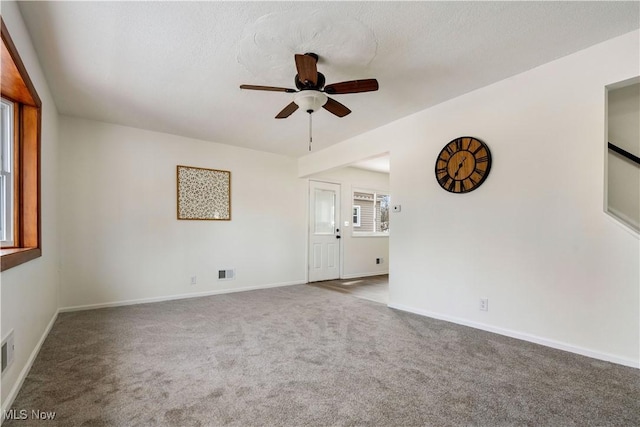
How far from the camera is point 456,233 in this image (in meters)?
3.26

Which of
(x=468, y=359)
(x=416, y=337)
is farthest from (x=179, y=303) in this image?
(x=468, y=359)

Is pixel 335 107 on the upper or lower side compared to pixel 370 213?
upper

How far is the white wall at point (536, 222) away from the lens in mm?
2307

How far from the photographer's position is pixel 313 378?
207 centimetres

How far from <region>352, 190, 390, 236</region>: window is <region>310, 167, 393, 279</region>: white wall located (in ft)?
0.43

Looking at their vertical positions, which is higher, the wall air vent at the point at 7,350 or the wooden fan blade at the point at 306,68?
the wooden fan blade at the point at 306,68

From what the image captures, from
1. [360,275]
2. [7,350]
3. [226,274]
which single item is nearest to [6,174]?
[7,350]

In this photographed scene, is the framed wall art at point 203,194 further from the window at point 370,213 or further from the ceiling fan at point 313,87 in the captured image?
the window at point 370,213

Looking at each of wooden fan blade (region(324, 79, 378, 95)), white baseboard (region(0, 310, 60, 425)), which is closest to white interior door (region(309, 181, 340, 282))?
wooden fan blade (region(324, 79, 378, 95))

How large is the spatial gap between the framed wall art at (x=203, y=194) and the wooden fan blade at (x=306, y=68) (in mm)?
3006

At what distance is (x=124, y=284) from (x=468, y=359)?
13.6 feet

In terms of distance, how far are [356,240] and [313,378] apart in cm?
451
